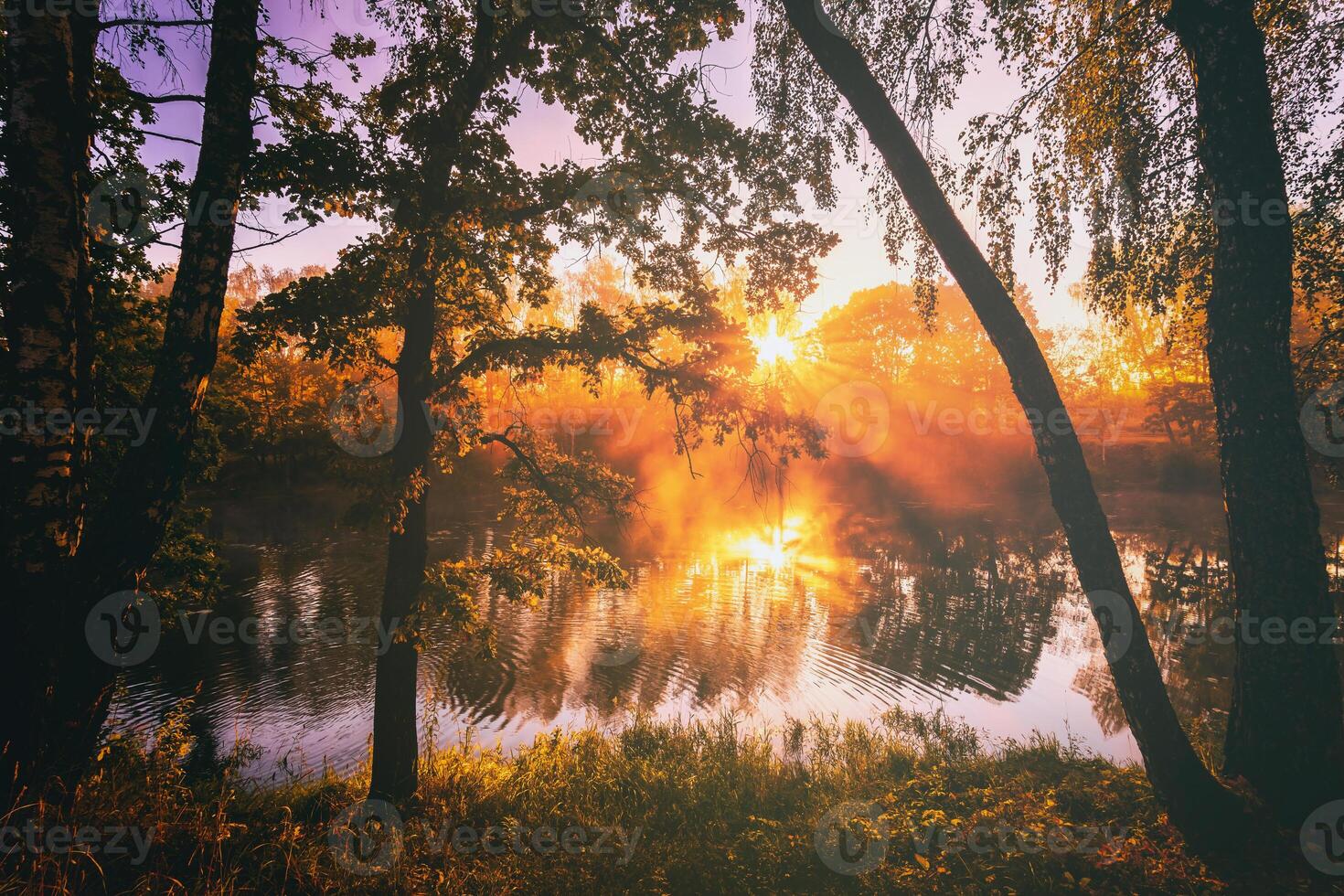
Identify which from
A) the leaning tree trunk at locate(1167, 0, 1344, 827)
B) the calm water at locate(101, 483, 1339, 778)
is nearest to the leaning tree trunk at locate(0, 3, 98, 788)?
the calm water at locate(101, 483, 1339, 778)

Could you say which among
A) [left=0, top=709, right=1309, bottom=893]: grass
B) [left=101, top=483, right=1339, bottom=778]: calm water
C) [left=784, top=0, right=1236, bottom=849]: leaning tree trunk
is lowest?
[left=101, top=483, right=1339, bottom=778]: calm water

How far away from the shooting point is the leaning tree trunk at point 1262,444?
13.3 ft

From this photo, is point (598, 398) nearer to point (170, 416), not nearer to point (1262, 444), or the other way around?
point (170, 416)

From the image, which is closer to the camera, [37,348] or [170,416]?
[37,348]

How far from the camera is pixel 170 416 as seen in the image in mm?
3779

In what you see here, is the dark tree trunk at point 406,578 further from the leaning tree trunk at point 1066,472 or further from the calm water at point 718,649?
the leaning tree trunk at point 1066,472

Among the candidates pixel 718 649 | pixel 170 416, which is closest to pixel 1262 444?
pixel 170 416

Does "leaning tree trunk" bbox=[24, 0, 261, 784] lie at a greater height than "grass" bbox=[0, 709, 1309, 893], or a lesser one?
greater

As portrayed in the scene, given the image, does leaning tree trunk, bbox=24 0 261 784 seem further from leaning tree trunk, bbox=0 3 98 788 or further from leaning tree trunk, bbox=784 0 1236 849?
leaning tree trunk, bbox=784 0 1236 849

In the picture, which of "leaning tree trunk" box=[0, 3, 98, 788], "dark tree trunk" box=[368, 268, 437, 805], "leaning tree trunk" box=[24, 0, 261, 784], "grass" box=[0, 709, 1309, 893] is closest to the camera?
"leaning tree trunk" box=[0, 3, 98, 788]

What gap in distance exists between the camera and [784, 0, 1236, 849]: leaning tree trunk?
413 centimetres

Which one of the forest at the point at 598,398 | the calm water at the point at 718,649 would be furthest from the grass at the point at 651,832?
the calm water at the point at 718,649

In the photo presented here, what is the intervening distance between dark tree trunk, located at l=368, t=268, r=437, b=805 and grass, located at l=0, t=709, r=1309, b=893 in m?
0.51

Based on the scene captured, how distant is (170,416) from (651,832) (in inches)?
240
